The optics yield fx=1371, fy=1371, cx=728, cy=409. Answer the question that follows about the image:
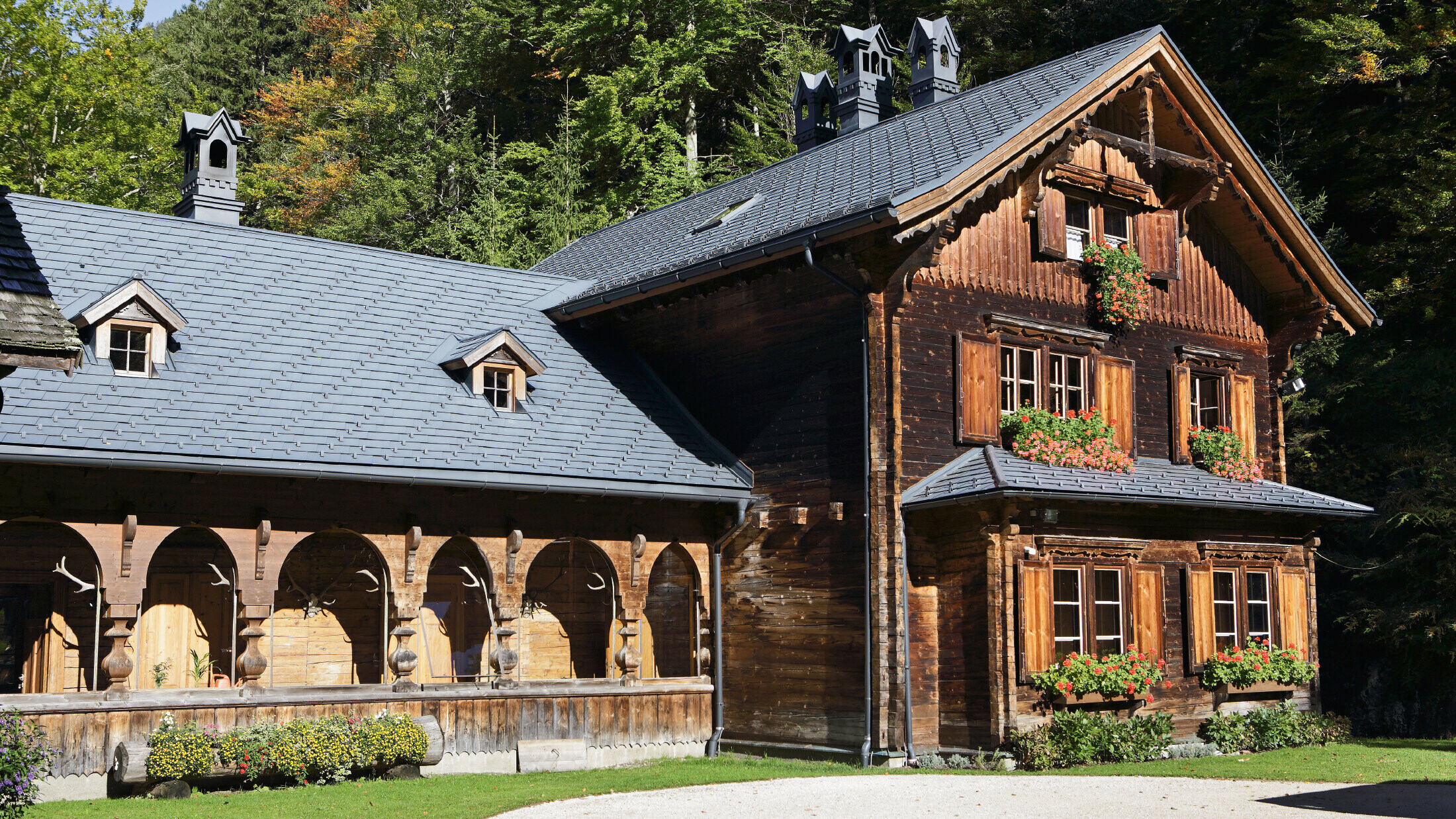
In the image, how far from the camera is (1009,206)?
2066cm

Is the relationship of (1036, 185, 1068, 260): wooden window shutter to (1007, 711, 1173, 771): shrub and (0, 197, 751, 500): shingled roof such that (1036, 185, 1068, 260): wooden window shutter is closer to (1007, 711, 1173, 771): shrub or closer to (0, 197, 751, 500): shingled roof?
(0, 197, 751, 500): shingled roof

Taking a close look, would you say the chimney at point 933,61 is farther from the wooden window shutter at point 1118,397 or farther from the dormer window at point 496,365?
the dormer window at point 496,365

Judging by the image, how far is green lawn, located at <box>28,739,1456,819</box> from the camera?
14.1 meters

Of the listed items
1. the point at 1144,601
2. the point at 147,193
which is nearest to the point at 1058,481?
the point at 1144,601

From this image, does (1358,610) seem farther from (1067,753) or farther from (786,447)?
(786,447)

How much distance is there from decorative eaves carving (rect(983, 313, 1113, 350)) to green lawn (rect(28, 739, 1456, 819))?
20.9 ft

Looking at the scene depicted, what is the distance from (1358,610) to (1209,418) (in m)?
6.03

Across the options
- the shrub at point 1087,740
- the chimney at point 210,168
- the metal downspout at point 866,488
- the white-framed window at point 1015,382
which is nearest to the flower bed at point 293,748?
the metal downspout at point 866,488

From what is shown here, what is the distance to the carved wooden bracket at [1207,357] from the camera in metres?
22.8

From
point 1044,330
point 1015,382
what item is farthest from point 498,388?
point 1044,330

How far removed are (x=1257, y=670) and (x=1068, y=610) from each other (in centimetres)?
394

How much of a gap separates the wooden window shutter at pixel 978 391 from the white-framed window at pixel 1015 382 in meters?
0.43

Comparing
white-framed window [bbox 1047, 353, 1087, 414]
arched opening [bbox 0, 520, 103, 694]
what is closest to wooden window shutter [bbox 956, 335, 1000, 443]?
white-framed window [bbox 1047, 353, 1087, 414]

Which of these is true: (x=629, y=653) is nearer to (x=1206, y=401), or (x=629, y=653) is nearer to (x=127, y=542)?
(x=127, y=542)
